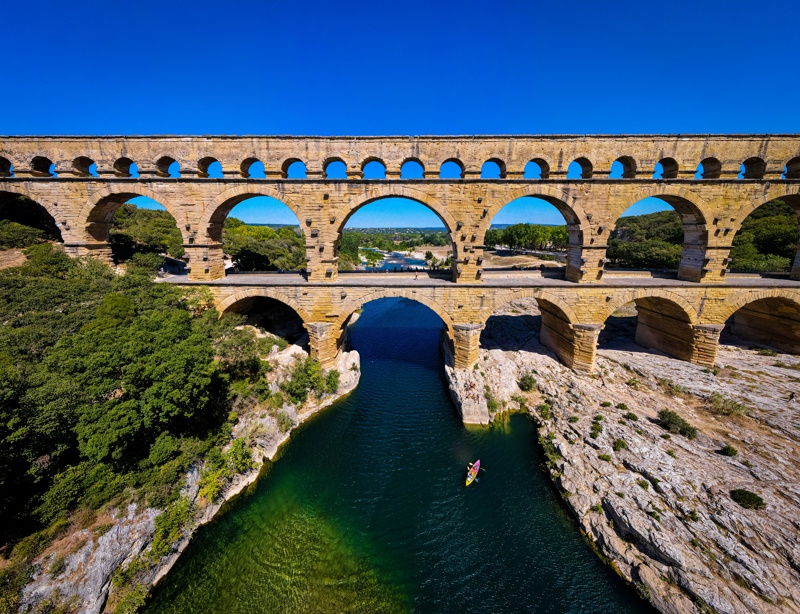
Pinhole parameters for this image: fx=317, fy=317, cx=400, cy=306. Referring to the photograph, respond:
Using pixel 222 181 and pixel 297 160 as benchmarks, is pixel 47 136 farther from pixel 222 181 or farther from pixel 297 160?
pixel 297 160

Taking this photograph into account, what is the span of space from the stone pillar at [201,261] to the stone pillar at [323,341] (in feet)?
22.2

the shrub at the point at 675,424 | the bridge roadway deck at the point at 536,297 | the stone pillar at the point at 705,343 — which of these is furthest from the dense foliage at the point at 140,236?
the stone pillar at the point at 705,343

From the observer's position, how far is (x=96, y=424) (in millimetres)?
9055

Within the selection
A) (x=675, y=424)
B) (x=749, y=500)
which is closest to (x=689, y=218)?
(x=675, y=424)

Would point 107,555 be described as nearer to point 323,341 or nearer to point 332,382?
point 332,382

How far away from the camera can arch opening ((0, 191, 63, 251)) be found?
19.5 metres

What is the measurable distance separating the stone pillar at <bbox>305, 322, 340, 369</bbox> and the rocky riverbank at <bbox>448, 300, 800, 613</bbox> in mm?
7159

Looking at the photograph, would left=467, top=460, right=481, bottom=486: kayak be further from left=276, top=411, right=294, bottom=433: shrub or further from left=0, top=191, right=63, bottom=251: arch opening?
left=0, top=191, right=63, bottom=251: arch opening

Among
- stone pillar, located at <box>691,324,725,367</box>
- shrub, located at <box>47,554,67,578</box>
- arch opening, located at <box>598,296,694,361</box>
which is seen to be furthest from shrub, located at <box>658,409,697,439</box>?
shrub, located at <box>47,554,67,578</box>

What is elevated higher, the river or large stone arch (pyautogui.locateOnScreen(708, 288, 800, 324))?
large stone arch (pyautogui.locateOnScreen(708, 288, 800, 324))

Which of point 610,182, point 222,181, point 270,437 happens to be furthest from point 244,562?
point 610,182

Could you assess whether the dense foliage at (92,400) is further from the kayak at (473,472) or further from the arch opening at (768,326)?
the arch opening at (768,326)

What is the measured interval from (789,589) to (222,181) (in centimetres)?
2590

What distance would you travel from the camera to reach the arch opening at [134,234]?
19359 mm
